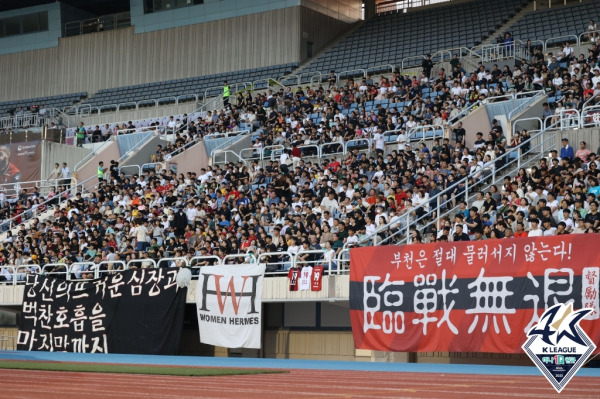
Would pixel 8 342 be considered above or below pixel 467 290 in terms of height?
below

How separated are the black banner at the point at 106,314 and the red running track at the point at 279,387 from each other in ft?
33.6

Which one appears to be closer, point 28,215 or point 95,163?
point 28,215

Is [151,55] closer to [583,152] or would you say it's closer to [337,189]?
[337,189]

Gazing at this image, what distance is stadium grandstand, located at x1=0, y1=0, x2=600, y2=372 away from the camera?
21.8 m

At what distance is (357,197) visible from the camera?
23594 millimetres

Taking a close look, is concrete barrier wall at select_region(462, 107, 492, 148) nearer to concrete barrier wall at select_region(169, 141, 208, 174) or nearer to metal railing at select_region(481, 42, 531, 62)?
metal railing at select_region(481, 42, 531, 62)

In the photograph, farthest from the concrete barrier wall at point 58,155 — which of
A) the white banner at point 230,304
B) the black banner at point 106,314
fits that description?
the white banner at point 230,304

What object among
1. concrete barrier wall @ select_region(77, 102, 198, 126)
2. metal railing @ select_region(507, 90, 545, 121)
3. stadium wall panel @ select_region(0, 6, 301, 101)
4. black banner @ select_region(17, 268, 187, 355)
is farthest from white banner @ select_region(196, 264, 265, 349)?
stadium wall panel @ select_region(0, 6, 301, 101)

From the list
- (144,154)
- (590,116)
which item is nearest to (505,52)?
(590,116)

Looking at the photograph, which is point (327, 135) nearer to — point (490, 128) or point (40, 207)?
point (490, 128)

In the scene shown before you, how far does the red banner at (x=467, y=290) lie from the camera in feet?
55.9

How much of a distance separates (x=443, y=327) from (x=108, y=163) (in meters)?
22.1

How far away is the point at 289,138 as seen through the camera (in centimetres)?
3144

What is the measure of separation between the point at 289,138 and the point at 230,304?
10078 mm
